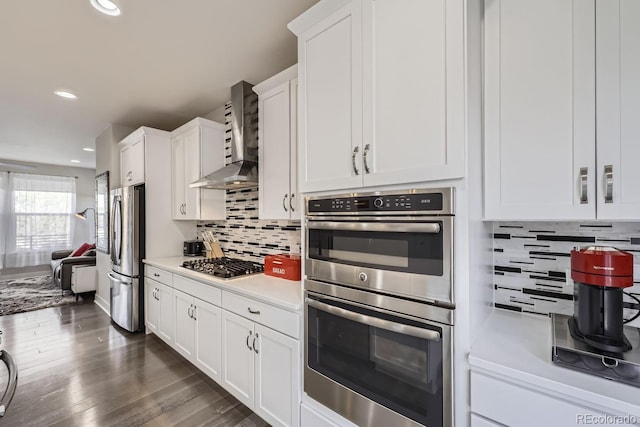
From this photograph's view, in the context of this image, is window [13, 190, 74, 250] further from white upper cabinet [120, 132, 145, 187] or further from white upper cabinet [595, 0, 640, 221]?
white upper cabinet [595, 0, 640, 221]

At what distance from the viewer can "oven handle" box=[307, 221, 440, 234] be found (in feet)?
3.67

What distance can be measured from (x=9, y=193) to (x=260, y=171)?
7.73 meters

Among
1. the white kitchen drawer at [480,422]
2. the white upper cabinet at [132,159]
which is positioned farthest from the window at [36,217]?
the white kitchen drawer at [480,422]

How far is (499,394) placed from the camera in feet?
3.25

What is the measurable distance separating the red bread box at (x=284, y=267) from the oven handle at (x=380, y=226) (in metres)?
0.78

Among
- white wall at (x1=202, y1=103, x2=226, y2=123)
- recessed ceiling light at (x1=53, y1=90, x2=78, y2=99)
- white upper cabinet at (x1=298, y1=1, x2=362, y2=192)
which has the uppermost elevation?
recessed ceiling light at (x1=53, y1=90, x2=78, y2=99)

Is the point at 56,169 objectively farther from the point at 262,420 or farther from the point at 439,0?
the point at 439,0

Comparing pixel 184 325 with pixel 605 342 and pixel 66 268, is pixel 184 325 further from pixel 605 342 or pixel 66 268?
pixel 66 268

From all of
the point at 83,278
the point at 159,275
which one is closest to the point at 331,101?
the point at 159,275

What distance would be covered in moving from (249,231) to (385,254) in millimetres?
2083

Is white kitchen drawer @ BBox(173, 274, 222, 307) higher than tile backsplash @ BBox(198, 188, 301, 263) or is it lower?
lower

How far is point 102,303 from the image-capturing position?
4.43m

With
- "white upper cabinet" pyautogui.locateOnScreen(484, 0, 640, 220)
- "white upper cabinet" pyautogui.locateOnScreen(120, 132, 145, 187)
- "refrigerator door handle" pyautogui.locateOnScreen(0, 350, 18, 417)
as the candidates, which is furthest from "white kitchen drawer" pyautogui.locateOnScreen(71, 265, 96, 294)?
"white upper cabinet" pyautogui.locateOnScreen(484, 0, 640, 220)

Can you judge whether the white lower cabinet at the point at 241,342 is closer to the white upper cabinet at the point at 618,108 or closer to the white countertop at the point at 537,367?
the white countertop at the point at 537,367
